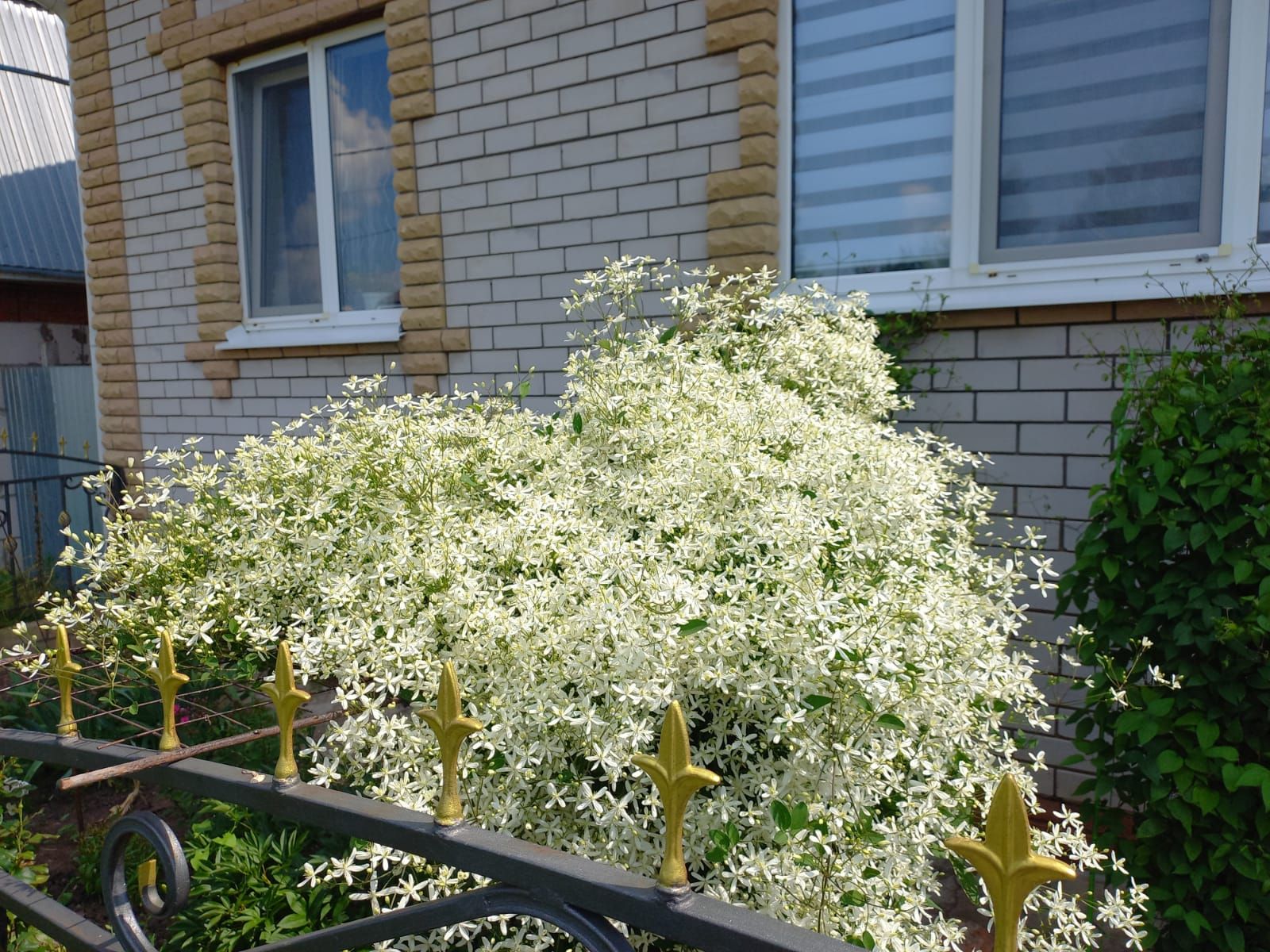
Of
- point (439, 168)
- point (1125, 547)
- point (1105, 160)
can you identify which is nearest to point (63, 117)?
point (439, 168)

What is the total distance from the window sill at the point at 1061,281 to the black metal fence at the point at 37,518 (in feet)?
16.3

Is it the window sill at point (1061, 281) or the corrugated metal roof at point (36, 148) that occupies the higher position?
the corrugated metal roof at point (36, 148)

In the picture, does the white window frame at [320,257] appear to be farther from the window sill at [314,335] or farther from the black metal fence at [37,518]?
the black metal fence at [37,518]

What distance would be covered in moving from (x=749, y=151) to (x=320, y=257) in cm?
288

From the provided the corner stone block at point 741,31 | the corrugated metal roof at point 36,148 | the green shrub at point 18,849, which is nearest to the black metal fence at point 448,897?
the green shrub at point 18,849

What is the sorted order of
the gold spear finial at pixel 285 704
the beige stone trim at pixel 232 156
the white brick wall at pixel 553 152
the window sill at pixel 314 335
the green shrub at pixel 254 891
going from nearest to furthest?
the gold spear finial at pixel 285 704, the green shrub at pixel 254 891, the white brick wall at pixel 553 152, the beige stone trim at pixel 232 156, the window sill at pixel 314 335

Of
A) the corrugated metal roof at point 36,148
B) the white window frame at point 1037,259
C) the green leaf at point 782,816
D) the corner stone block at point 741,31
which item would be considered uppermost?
the corrugated metal roof at point 36,148

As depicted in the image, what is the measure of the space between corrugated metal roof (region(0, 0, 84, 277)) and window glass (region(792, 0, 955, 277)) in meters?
8.57

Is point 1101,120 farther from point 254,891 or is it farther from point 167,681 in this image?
point 254,891

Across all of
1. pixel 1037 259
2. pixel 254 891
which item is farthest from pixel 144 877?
pixel 1037 259

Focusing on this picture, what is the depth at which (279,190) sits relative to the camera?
5.41m

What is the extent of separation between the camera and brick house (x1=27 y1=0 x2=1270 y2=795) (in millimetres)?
3047

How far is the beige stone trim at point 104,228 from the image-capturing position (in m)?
5.80

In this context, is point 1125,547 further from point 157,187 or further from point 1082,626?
point 157,187
